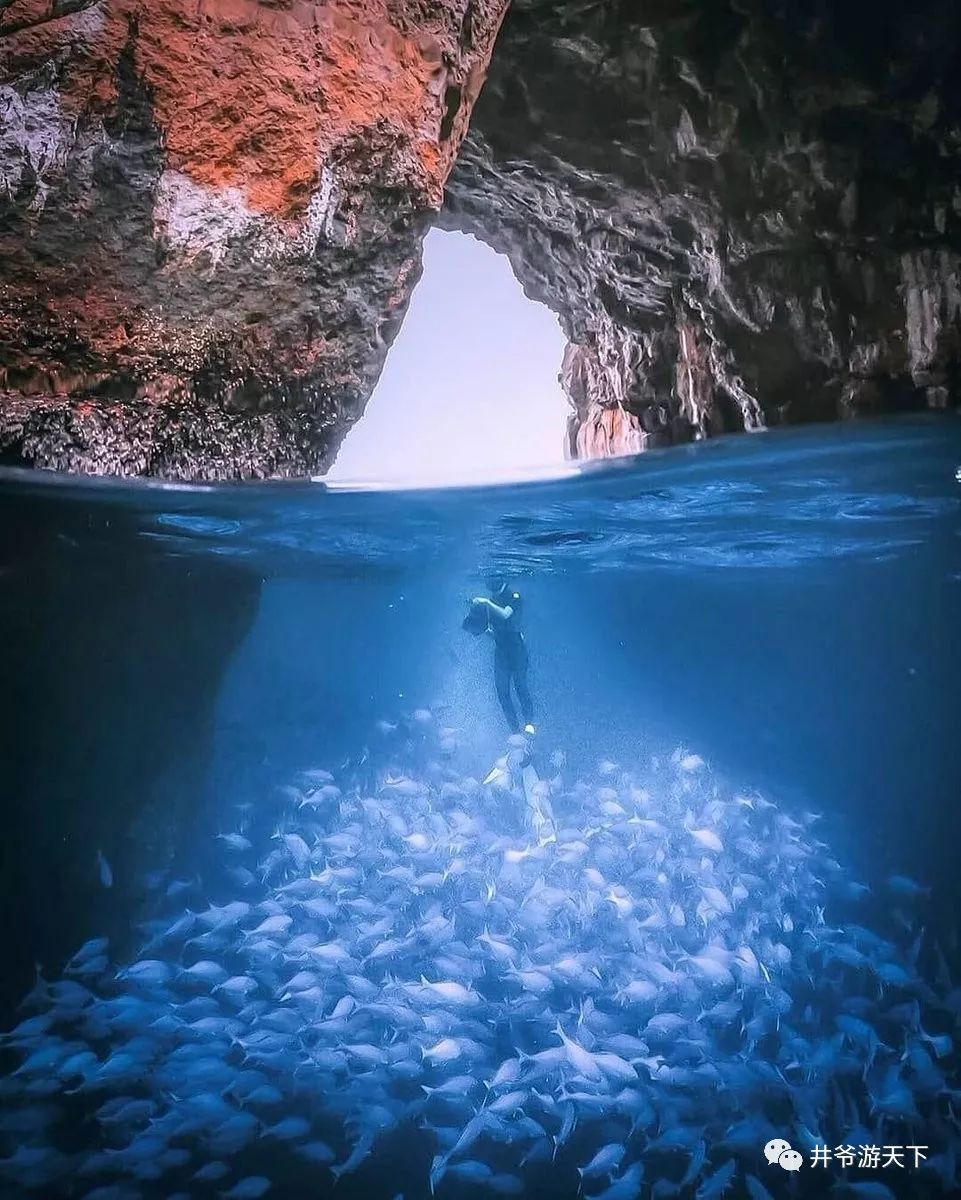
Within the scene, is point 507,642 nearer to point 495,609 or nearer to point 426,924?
point 495,609

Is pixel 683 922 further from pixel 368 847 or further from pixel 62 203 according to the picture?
pixel 62 203

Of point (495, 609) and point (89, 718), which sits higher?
point (495, 609)

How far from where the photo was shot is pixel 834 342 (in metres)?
6.13

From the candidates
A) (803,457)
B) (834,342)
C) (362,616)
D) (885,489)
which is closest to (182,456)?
(834,342)

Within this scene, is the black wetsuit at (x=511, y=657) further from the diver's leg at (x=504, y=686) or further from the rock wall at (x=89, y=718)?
the rock wall at (x=89, y=718)

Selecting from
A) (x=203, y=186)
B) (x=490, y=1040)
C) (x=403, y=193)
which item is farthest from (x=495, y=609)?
(x=203, y=186)

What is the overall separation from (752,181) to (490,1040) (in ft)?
26.4

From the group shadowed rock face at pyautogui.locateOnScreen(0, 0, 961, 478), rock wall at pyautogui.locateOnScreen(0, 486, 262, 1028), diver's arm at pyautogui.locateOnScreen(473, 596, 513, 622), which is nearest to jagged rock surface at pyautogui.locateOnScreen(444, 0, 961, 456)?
shadowed rock face at pyautogui.locateOnScreen(0, 0, 961, 478)

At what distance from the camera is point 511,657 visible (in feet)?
51.0

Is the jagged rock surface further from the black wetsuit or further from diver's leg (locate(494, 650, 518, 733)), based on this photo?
diver's leg (locate(494, 650, 518, 733))

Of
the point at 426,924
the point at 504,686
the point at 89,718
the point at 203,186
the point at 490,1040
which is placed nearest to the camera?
the point at 203,186

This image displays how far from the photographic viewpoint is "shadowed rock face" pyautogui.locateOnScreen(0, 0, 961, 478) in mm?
4008

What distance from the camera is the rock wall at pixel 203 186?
153 inches

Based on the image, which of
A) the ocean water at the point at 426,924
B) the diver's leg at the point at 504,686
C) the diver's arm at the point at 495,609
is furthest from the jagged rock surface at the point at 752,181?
the diver's leg at the point at 504,686
